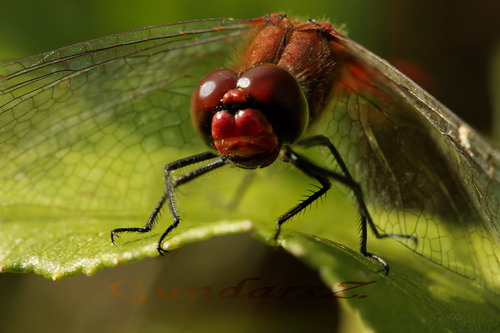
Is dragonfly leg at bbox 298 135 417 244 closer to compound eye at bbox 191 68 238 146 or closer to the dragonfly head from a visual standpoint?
the dragonfly head

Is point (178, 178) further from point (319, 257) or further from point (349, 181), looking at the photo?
point (319, 257)

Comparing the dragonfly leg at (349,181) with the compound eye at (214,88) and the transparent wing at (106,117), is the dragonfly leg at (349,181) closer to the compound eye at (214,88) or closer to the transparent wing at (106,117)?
the compound eye at (214,88)

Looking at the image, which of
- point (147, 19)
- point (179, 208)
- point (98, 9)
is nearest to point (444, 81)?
point (147, 19)

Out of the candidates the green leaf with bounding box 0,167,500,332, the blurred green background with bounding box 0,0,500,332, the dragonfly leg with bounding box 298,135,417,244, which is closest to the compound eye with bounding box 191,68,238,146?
the green leaf with bounding box 0,167,500,332

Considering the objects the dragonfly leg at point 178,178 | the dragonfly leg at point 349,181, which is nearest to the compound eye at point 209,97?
the dragonfly leg at point 178,178

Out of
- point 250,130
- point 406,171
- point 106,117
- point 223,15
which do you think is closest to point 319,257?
point 250,130

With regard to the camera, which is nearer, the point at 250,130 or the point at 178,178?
the point at 250,130
